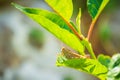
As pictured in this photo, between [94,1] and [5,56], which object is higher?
[94,1]

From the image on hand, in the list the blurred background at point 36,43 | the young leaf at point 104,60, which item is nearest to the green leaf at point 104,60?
the young leaf at point 104,60

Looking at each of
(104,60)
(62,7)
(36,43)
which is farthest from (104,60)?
(36,43)

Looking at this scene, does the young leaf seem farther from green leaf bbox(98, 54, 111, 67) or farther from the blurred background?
the blurred background

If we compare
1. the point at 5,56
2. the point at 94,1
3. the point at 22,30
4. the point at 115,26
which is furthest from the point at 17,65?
the point at 94,1

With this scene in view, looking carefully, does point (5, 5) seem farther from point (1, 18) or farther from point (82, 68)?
point (82, 68)

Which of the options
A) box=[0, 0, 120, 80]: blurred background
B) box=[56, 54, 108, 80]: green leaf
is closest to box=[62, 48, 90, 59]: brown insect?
box=[56, 54, 108, 80]: green leaf

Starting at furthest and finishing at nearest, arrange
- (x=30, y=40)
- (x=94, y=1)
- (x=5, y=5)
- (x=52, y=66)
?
(x=5, y=5)
(x=30, y=40)
(x=52, y=66)
(x=94, y=1)
